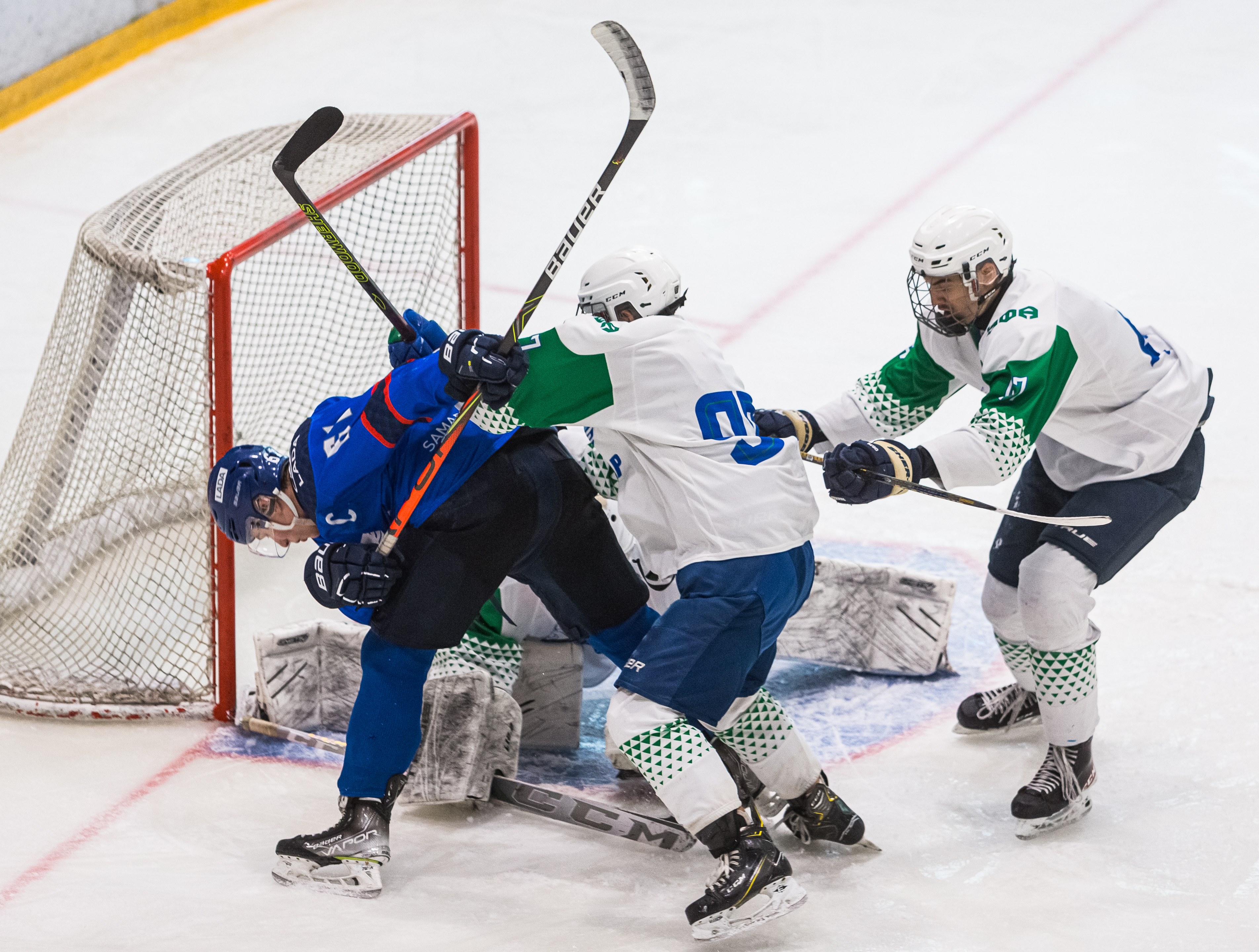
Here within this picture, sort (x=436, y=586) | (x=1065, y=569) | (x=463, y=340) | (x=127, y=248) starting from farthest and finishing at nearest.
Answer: (x=127, y=248) → (x=1065, y=569) → (x=436, y=586) → (x=463, y=340)

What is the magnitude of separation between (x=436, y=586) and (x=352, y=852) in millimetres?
518

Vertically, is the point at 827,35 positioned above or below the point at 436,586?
above

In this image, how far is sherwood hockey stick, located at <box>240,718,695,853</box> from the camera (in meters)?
3.11

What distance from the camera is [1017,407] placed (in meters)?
2.89

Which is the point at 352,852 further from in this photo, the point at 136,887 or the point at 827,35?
the point at 827,35

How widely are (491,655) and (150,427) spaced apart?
1048 mm

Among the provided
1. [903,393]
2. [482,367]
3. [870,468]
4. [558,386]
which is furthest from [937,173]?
[482,367]

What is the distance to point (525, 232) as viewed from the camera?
21.8 ft

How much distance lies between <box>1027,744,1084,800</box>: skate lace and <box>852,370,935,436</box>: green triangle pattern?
0.73 m

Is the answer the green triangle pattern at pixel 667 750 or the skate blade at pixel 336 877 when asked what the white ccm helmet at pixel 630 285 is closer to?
the green triangle pattern at pixel 667 750

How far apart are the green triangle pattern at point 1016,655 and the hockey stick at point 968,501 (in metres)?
0.33

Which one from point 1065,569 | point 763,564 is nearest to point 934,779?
point 1065,569

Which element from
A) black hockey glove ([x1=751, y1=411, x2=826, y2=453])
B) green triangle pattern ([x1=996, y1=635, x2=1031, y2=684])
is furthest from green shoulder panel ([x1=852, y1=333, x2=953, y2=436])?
green triangle pattern ([x1=996, y1=635, x2=1031, y2=684])

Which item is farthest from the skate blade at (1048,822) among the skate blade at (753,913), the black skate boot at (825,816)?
the skate blade at (753,913)
